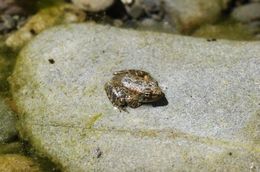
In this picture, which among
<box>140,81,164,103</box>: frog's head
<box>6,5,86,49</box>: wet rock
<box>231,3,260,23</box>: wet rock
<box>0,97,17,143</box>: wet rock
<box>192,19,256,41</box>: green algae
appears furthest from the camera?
<box>231,3,260,23</box>: wet rock

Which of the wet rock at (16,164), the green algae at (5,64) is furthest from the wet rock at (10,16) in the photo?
the wet rock at (16,164)

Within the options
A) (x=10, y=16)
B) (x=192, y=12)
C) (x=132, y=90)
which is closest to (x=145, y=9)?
(x=192, y=12)

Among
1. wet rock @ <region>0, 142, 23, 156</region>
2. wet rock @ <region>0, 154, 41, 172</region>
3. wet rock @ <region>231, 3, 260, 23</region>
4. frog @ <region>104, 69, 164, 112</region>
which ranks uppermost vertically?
frog @ <region>104, 69, 164, 112</region>

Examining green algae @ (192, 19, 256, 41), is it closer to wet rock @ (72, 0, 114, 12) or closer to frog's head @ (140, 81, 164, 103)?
wet rock @ (72, 0, 114, 12)

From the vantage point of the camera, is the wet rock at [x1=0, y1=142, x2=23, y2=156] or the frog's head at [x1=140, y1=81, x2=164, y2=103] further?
the wet rock at [x1=0, y1=142, x2=23, y2=156]

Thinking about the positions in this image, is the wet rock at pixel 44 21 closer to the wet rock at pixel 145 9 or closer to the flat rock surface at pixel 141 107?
the flat rock surface at pixel 141 107

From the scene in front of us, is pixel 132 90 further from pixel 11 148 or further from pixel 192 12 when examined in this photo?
pixel 192 12

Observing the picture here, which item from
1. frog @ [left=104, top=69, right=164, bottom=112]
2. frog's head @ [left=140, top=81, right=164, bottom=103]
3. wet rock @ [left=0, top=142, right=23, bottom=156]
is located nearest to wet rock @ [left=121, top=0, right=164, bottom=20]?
frog @ [left=104, top=69, right=164, bottom=112]
